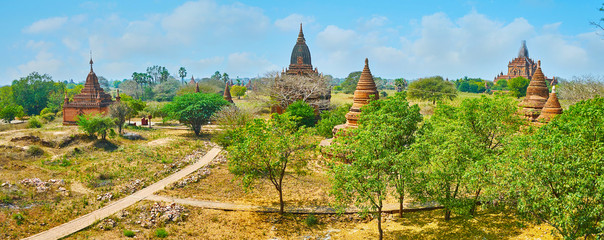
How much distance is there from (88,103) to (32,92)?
90.9 ft

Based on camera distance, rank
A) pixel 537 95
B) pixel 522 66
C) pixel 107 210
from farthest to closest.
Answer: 1. pixel 522 66
2. pixel 537 95
3. pixel 107 210

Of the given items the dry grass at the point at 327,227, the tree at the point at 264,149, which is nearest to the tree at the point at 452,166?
the dry grass at the point at 327,227

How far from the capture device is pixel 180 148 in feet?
98.9

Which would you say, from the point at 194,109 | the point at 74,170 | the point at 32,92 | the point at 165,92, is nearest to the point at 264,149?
the point at 74,170

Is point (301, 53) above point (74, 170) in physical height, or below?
above

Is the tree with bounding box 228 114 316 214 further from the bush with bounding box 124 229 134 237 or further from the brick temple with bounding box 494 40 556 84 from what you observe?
the brick temple with bounding box 494 40 556 84

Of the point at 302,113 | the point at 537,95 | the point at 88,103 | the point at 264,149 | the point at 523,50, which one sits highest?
the point at 523,50

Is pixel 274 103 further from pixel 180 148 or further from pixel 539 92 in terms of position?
pixel 539 92

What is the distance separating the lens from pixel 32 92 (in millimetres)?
63219

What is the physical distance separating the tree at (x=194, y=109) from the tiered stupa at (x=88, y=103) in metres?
12.2

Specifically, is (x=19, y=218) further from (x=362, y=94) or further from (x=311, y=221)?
(x=362, y=94)

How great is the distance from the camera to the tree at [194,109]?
3569 cm

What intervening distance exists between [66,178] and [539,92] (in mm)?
34511

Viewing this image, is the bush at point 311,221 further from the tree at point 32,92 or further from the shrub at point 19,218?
the tree at point 32,92
